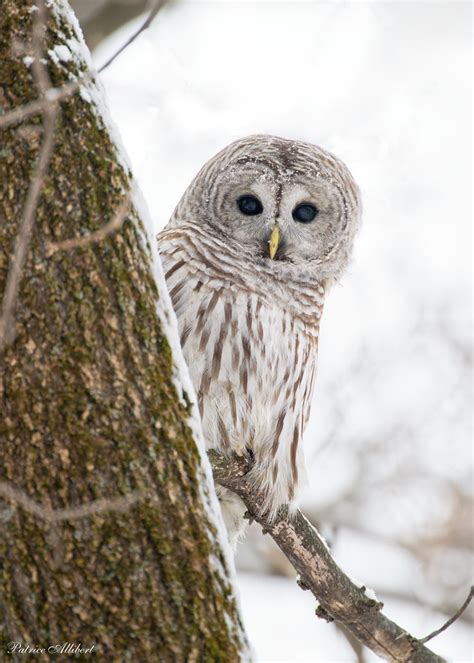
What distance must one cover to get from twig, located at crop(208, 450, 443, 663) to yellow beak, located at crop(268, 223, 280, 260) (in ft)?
3.57

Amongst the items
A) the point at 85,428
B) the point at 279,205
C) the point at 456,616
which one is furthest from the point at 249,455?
the point at 85,428

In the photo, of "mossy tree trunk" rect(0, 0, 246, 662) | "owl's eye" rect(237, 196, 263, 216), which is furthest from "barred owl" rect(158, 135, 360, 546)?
"mossy tree trunk" rect(0, 0, 246, 662)

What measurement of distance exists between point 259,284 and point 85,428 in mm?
2333

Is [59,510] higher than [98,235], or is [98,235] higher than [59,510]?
[98,235]

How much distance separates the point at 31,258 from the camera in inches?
84.6

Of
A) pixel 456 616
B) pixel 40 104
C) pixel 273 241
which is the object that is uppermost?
pixel 273 241

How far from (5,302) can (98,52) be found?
4.39 m

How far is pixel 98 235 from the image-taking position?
7.17ft

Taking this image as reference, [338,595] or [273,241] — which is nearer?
[338,595]

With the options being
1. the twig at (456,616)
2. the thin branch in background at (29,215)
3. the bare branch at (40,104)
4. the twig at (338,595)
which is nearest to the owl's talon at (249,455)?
the twig at (338,595)

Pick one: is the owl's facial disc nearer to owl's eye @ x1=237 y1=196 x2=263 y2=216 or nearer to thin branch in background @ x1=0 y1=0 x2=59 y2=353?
owl's eye @ x1=237 y1=196 x2=263 y2=216

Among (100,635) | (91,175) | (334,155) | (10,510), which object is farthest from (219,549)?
(334,155)

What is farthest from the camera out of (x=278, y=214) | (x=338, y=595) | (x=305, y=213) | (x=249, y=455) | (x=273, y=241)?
(x=305, y=213)

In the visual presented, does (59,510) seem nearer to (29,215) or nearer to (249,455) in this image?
(29,215)
